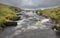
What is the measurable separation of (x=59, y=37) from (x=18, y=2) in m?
17.6

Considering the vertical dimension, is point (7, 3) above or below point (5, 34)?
above

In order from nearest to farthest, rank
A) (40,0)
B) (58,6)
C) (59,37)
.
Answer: (59,37)
(58,6)
(40,0)

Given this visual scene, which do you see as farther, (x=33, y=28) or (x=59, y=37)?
(x=33, y=28)

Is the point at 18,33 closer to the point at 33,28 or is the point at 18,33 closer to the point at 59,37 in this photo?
the point at 33,28

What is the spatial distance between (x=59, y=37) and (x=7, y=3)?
18.2 m

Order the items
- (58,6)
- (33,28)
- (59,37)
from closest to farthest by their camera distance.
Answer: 1. (59,37)
2. (33,28)
3. (58,6)

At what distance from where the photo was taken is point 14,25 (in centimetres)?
1955

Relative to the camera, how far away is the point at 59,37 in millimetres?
16062

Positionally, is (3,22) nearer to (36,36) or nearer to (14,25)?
(14,25)

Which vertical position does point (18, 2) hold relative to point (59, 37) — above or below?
above

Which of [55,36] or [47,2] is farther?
[47,2]

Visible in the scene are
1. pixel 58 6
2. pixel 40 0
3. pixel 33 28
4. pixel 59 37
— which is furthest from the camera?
pixel 40 0

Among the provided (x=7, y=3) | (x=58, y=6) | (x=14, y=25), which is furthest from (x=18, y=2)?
(x=14, y=25)

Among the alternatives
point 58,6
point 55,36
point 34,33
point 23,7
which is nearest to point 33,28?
point 34,33
